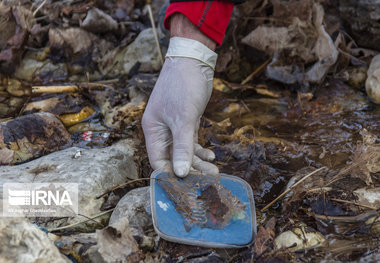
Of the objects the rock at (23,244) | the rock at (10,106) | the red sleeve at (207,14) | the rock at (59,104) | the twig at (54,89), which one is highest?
the red sleeve at (207,14)

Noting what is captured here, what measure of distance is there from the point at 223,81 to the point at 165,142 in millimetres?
1669

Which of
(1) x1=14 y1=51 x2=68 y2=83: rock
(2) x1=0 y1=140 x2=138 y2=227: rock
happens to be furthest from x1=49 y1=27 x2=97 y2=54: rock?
(2) x1=0 y1=140 x2=138 y2=227: rock

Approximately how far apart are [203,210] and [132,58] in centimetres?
282

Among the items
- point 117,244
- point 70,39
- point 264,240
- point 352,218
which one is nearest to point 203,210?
point 264,240

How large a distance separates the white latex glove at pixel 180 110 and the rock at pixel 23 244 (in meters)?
0.92

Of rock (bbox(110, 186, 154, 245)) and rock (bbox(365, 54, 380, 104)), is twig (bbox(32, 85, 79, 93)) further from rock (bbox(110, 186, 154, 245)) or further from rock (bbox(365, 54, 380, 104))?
rock (bbox(365, 54, 380, 104))

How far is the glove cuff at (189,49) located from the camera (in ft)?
8.98

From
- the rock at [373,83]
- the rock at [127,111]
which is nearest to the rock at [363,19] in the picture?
the rock at [373,83]

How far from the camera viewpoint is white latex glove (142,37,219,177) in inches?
92.0

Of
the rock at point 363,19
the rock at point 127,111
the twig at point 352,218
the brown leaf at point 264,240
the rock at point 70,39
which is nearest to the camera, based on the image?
the brown leaf at point 264,240

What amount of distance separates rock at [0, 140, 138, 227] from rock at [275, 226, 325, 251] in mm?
1169

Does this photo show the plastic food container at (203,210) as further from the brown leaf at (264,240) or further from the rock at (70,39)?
the rock at (70,39)

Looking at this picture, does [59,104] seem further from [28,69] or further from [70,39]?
[70,39]

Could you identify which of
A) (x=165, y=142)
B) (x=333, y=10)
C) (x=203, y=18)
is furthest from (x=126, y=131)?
(x=333, y=10)
